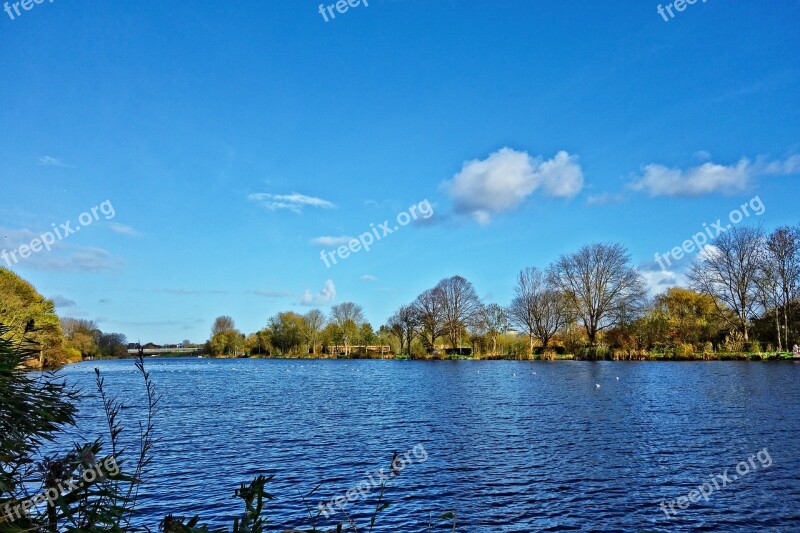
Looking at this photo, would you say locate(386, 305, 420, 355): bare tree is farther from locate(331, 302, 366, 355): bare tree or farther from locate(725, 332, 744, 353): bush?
locate(725, 332, 744, 353): bush

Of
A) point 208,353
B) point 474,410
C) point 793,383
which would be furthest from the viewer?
point 208,353

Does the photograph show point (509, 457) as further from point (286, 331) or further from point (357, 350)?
point (286, 331)

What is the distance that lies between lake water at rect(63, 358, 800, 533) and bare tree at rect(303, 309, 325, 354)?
3911 inches

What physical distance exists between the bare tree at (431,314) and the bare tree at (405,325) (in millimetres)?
1786

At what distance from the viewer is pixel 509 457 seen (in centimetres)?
1634

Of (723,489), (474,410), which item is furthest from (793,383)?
(723,489)

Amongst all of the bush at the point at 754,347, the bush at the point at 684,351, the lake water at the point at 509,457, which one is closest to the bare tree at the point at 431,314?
the bush at the point at 684,351

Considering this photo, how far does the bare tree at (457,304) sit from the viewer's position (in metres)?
90.3

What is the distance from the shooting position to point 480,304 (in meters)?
90.1

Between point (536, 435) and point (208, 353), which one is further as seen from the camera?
→ point (208, 353)

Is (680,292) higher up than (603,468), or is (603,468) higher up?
(680,292)

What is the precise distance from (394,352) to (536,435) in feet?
299

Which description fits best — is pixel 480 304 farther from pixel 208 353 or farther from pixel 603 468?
pixel 208 353

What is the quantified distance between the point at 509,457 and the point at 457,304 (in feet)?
245
